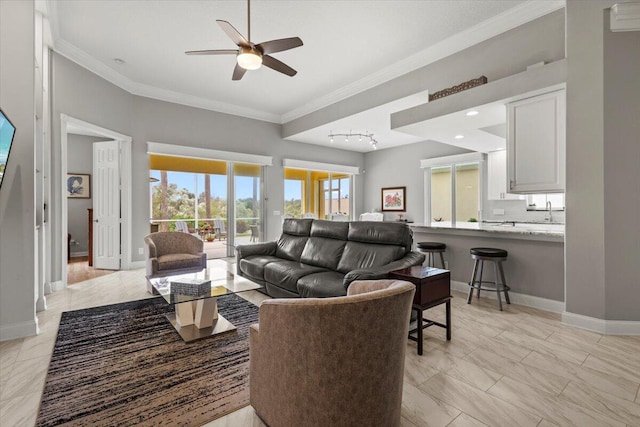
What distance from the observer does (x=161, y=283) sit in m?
3.02

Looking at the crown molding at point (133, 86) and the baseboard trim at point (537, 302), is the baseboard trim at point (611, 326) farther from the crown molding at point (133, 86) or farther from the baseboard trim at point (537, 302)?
the crown molding at point (133, 86)

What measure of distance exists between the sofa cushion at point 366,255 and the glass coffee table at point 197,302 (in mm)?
1130

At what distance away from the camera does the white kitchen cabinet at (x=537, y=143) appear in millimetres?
3098

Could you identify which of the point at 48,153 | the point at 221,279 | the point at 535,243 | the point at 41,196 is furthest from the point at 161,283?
the point at 535,243

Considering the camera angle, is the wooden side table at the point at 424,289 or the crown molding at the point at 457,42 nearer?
the wooden side table at the point at 424,289

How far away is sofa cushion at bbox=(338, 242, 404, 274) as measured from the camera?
3.23 metres

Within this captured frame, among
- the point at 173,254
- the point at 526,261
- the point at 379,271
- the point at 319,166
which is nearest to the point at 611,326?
the point at 526,261

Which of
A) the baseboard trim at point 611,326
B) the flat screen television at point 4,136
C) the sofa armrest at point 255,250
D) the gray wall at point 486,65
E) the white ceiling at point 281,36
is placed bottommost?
the baseboard trim at point 611,326

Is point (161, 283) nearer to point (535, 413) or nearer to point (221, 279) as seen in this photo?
point (221, 279)

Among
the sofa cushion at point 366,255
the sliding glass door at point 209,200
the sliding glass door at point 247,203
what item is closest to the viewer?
the sofa cushion at point 366,255

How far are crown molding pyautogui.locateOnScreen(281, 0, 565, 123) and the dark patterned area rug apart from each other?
4128 mm

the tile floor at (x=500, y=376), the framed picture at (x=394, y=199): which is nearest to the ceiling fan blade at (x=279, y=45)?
the tile floor at (x=500, y=376)

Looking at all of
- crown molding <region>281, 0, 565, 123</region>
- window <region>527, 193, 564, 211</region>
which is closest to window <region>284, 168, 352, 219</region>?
crown molding <region>281, 0, 565, 123</region>

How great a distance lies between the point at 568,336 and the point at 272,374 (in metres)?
2.83
